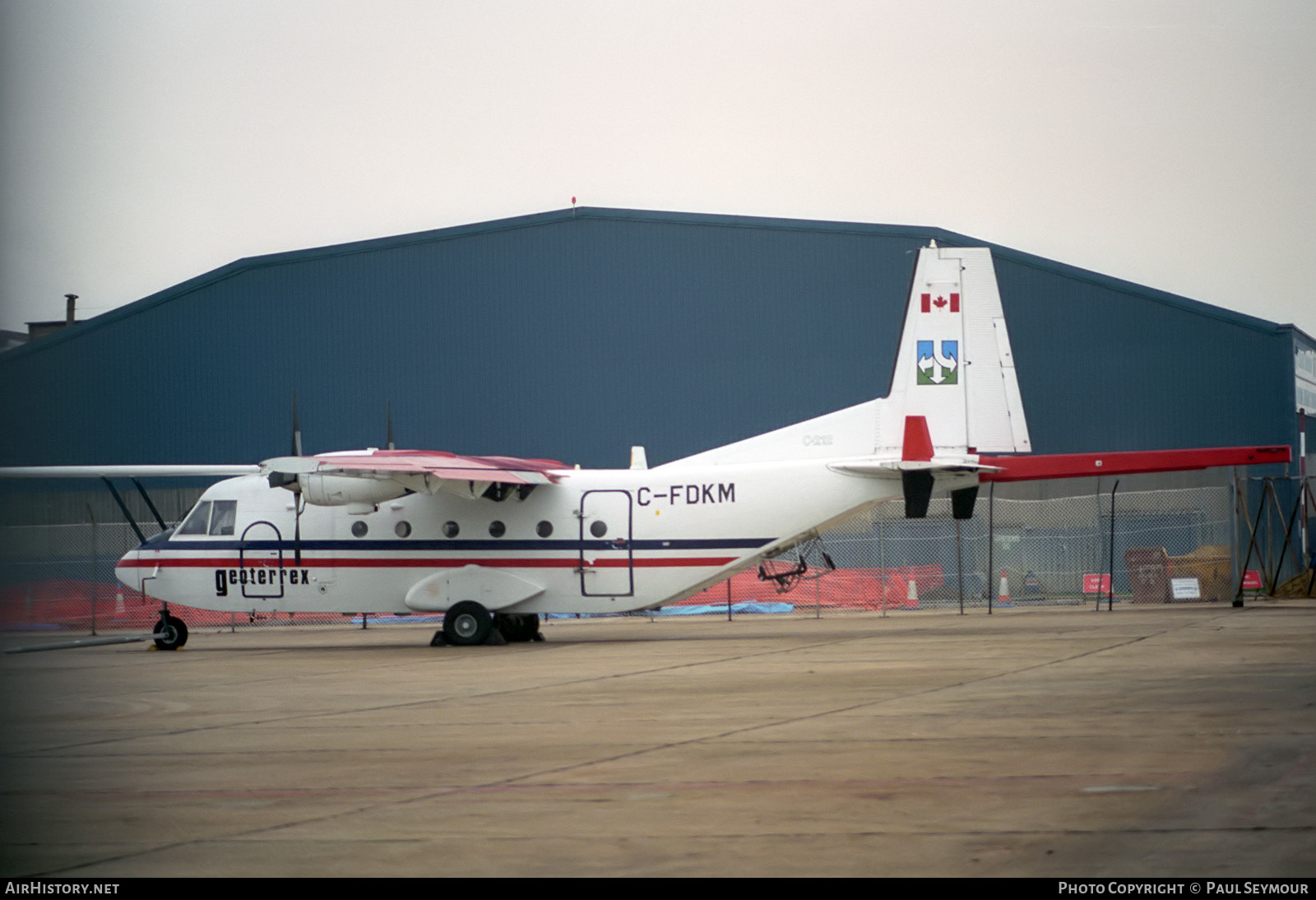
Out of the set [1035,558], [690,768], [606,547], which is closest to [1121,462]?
[606,547]

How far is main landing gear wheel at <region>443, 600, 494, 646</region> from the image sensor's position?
857 inches

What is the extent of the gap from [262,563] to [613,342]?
828 inches

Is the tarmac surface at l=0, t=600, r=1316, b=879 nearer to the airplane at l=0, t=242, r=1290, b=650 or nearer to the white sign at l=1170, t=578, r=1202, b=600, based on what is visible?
the airplane at l=0, t=242, r=1290, b=650

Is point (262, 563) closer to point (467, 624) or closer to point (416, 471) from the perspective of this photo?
point (467, 624)

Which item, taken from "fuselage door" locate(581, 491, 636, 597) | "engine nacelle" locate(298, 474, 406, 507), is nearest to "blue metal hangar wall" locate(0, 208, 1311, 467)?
"fuselage door" locate(581, 491, 636, 597)

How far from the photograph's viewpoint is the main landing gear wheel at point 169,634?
76.2 feet

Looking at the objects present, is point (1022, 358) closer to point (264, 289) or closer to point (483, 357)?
point (483, 357)

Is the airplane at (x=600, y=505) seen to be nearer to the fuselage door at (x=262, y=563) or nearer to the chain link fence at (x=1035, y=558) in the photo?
the fuselage door at (x=262, y=563)

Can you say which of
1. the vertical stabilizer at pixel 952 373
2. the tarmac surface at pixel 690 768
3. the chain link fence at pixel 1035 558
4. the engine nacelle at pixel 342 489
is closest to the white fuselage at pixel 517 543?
the vertical stabilizer at pixel 952 373

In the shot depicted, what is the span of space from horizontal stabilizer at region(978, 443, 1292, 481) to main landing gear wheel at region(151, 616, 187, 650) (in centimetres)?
1439

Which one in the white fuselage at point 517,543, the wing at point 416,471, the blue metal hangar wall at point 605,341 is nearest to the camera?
the wing at point 416,471

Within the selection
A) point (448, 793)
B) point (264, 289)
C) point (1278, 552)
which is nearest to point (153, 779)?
point (448, 793)

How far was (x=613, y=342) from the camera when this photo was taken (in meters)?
42.2

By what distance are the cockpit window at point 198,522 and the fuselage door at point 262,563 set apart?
2.69 ft
